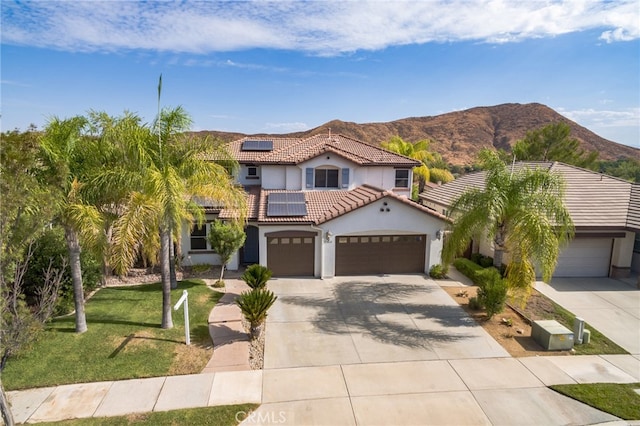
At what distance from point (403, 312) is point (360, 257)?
457 centimetres

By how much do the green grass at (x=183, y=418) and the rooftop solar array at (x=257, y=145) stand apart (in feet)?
55.2

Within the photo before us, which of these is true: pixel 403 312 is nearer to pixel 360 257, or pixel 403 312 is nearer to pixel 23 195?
pixel 360 257

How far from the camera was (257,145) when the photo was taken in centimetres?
2334

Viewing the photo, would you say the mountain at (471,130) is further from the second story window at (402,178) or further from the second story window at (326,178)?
the second story window at (326,178)

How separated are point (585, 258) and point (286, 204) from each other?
15149mm

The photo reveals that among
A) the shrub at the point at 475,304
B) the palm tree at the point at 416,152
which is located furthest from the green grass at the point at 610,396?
the palm tree at the point at 416,152

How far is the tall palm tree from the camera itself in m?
10.0

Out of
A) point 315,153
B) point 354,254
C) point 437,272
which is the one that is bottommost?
point 437,272

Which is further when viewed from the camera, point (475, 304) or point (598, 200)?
point (598, 200)

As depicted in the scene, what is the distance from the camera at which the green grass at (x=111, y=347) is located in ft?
31.0

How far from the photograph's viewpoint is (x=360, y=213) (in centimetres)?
1728

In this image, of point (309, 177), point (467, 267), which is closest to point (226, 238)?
point (309, 177)

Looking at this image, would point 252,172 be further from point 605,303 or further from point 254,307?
point 605,303

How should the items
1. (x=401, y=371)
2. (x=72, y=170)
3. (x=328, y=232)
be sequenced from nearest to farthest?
(x=401, y=371) < (x=72, y=170) < (x=328, y=232)
